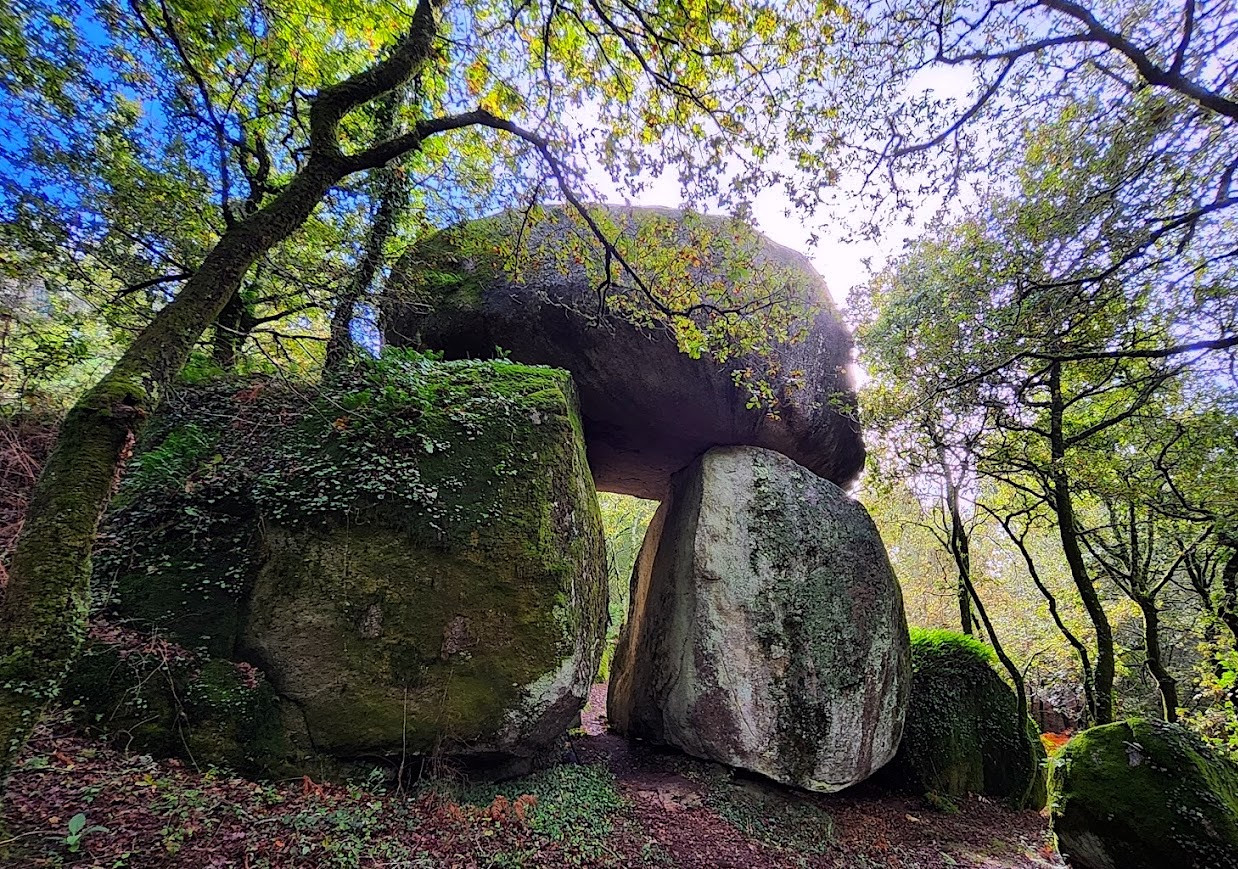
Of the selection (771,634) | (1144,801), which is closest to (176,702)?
(771,634)

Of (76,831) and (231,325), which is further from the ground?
(231,325)

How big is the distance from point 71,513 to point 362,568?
2191 mm

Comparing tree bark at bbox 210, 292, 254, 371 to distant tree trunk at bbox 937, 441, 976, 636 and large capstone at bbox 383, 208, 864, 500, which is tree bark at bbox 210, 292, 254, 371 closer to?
large capstone at bbox 383, 208, 864, 500

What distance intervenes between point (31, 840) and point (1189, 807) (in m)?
8.94

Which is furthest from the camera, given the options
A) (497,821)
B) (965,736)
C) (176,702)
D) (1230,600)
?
(965,736)

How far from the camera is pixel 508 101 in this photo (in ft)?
15.9

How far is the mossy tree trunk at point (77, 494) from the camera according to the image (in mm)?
2176

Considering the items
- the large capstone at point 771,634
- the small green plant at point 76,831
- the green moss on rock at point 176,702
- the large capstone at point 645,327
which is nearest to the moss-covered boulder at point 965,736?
the large capstone at point 771,634

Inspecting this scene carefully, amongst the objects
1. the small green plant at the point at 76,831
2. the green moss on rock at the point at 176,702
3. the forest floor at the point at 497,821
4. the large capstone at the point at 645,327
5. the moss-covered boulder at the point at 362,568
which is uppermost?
the large capstone at the point at 645,327

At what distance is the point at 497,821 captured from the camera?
424 cm

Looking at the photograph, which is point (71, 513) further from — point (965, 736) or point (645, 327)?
point (965, 736)

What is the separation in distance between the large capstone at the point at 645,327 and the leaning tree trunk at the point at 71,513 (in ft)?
10.5

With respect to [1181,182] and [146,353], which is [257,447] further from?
[1181,182]

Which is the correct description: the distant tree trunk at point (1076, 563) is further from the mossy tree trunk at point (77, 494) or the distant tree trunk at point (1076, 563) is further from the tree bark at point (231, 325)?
the tree bark at point (231, 325)
